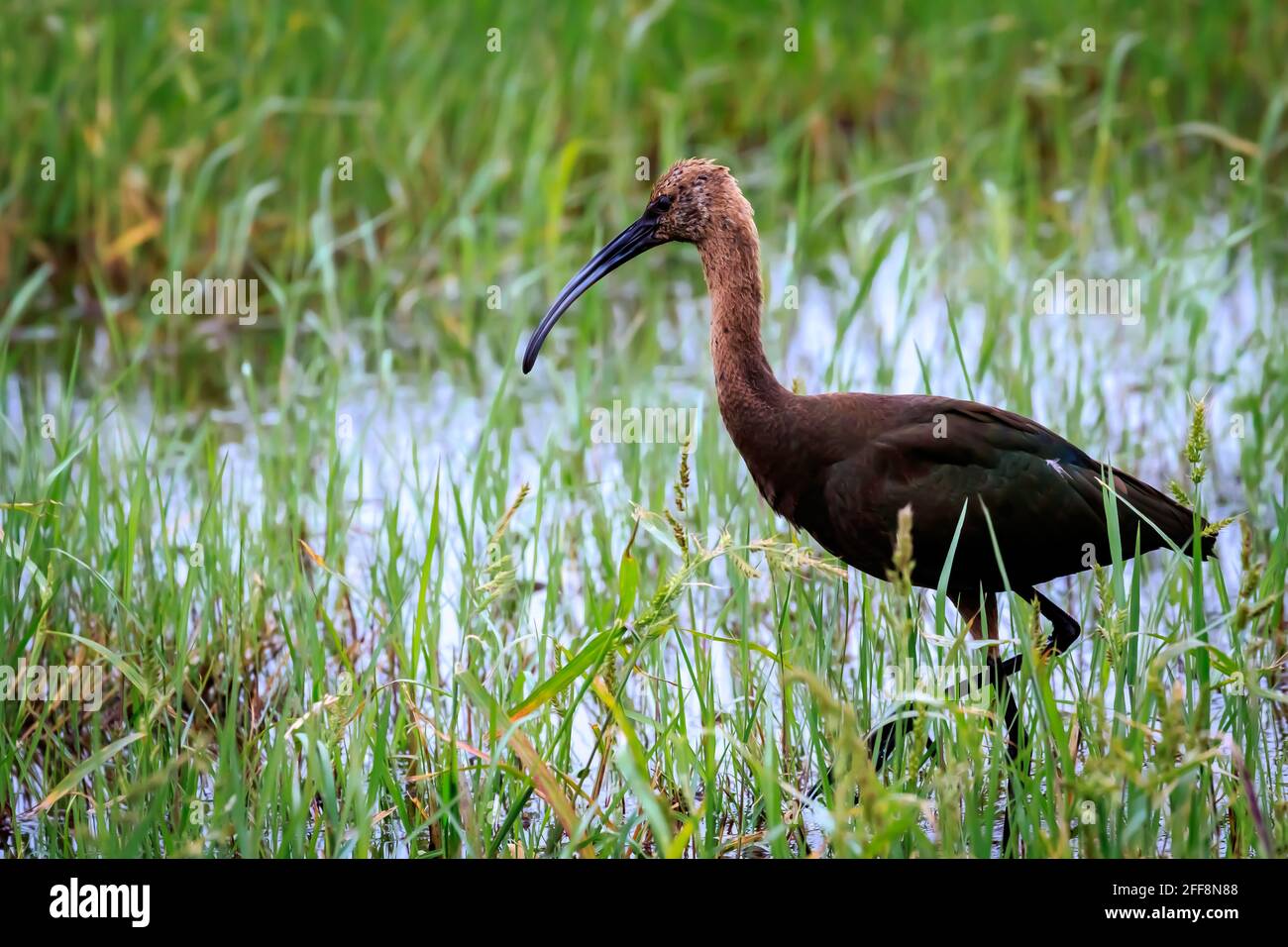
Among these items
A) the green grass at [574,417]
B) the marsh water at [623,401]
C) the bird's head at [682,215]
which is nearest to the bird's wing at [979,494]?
the green grass at [574,417]

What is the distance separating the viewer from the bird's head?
449 centimetres

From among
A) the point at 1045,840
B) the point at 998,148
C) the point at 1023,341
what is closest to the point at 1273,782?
the point at 1045,840

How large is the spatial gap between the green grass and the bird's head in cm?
71

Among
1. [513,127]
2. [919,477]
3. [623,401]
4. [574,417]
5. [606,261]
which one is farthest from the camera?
[513,127]

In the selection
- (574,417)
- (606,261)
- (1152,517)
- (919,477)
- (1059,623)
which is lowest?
(1059,623)

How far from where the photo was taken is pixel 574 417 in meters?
5.85

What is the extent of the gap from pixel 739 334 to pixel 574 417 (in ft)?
5.06

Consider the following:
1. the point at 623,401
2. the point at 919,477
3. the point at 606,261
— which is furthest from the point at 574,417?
the point at 919,477

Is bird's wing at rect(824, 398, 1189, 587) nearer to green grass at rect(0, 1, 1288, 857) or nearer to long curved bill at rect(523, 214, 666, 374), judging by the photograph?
green grass at rect(0, 1, 1288, 857)

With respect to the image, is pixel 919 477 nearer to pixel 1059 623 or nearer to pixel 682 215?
pixel 1059 623

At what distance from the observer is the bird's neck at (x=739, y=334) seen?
4312 millimetres

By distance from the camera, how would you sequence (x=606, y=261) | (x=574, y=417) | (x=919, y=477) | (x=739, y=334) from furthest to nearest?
(x=574, y=417) → (x=606, y=261) → (x=739, y=334) → (x=919, y=477)

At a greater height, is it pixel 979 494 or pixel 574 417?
pixel 574 417

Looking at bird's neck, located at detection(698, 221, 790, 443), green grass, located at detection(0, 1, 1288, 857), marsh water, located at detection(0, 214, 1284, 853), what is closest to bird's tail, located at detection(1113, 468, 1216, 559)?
green grass, located at detection(0, 1, 1288, 857)
